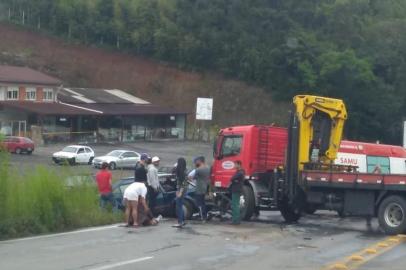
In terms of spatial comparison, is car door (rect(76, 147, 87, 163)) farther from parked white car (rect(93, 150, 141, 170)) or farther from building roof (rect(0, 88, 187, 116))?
building roof (rect(0, 88, 187, 116))

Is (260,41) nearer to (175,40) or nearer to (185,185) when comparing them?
(175,40)

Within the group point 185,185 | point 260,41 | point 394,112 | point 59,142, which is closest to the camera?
point 185,185

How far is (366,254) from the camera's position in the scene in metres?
16.5

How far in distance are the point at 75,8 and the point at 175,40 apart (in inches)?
647

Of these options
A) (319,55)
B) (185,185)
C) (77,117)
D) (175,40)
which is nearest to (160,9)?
(175,40)

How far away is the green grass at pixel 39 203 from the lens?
61.3 feet

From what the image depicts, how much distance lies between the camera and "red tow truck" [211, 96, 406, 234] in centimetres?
2164

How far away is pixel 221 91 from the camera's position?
98.0m

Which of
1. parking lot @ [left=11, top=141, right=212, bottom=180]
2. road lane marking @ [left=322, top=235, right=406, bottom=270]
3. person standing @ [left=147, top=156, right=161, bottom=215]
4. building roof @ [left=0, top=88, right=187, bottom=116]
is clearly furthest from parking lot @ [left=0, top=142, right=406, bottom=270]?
building roof @ [left=0, top=88, right=187, bottom=116]

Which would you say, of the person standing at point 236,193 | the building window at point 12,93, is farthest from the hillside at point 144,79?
the person standing at point 236,193

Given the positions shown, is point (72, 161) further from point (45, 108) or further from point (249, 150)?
point (249, 150)

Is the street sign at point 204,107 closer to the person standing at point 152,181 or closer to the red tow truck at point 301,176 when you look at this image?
the red tow truck at point 301,176

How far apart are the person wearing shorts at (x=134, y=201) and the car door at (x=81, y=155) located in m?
37.2

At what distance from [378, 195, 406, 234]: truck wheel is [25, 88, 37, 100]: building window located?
60236 millimetres
